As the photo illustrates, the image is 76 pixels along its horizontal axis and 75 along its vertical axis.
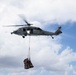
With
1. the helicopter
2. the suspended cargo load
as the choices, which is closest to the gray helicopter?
the helicopter

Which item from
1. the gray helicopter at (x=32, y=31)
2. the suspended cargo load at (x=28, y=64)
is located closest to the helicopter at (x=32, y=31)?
the gray helicopter at (x=32, y=31)

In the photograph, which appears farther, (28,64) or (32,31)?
(32,31)

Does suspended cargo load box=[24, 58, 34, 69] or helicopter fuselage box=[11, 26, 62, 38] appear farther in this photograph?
helicopter fuselage box=[11, 26, 62, 38]

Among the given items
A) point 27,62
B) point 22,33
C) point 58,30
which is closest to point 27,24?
point 22,33

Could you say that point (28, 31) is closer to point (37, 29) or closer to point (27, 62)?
point (37, 29)

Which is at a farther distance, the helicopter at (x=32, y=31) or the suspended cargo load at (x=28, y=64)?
the helicopter at (x=32, y=31)

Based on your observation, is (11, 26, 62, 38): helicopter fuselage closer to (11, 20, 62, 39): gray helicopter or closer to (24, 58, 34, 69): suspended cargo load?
(11, 20, 62, 39): gray helicopter

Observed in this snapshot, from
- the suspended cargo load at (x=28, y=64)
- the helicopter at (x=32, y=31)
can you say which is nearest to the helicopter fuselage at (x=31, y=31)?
the helicopter at (x=32, y=31)

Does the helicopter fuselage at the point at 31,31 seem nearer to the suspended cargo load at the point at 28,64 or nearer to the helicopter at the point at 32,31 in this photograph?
the helicopter at the point at 32,31

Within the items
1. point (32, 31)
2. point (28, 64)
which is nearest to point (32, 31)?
point (32, 31)

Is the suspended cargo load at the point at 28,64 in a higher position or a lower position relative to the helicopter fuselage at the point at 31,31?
lower

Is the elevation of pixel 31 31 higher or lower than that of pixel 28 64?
higher

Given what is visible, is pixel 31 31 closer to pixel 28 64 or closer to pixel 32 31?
pixel 32 31

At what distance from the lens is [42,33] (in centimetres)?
10656
